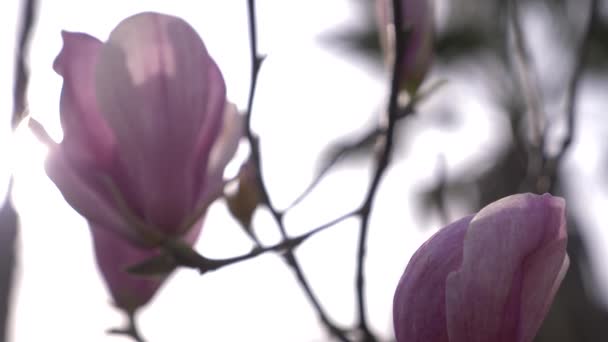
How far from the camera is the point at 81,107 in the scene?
466 millimetres

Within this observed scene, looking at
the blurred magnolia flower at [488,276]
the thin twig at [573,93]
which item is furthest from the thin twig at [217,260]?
the thin twig at [573,93]

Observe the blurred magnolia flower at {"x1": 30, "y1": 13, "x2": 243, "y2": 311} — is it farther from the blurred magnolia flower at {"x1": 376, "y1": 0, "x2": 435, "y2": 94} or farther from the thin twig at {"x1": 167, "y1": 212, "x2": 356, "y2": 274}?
the blurred magnolia flower at {"x1": 376, "y1": 0, "x2": 435, "y2": 94}

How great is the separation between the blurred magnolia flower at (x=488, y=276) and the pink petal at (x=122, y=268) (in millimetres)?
184

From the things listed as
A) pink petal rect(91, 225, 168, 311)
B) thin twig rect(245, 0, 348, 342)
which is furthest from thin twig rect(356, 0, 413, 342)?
pink petal rect(91, 225, 168, 311)

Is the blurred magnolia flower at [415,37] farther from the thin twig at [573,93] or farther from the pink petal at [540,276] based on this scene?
the pink petal at [540,276]

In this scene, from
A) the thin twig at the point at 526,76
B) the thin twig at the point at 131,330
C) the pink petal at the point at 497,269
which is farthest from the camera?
the thin twig at the point at 526,76

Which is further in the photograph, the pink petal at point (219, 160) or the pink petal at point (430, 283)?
the pink petal at point (219, 160)

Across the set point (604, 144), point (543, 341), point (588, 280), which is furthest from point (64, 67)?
point (604, 144)

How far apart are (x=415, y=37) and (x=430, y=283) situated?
12.0 inches

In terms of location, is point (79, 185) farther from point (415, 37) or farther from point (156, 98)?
point (415, 37)

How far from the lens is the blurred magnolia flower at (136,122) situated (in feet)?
1.50

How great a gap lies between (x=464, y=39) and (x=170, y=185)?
65.4 inches

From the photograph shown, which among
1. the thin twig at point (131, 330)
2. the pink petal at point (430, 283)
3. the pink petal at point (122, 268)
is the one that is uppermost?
the pink petal at point (430, 283)

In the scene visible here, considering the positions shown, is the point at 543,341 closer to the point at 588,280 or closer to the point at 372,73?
the point at 588,280
